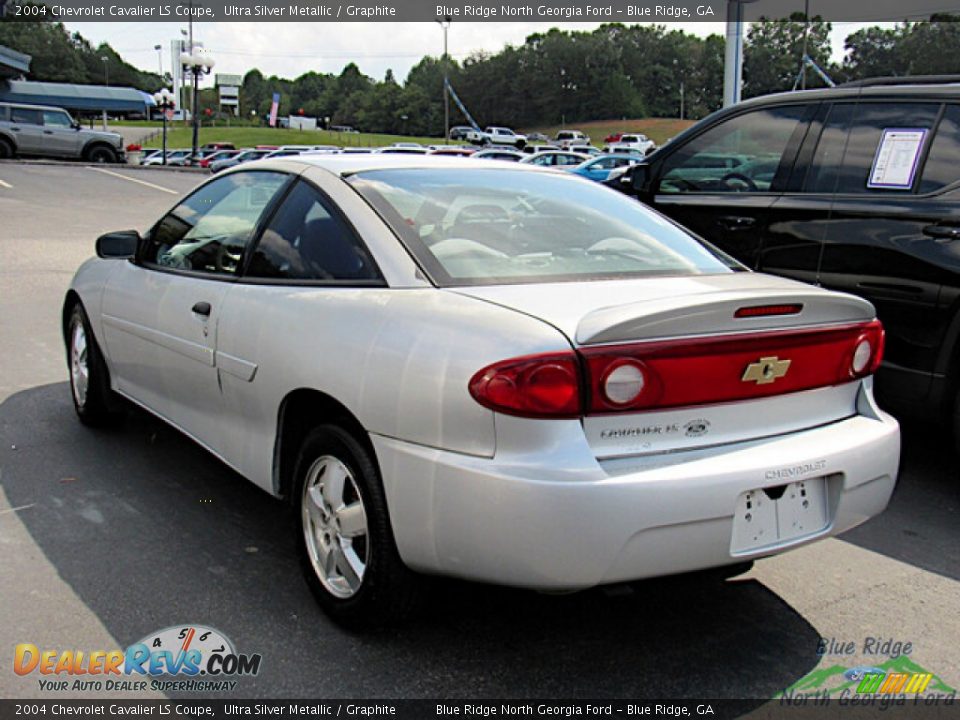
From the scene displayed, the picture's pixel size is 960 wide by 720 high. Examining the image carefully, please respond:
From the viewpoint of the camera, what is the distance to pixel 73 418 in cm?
533

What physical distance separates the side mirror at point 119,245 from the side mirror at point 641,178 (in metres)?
3.12

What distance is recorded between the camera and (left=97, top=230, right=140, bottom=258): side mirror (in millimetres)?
4520

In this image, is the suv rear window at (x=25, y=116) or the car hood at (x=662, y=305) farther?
the suv rear window at (x=25, y=116)

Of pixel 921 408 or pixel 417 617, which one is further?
pixel 921 408

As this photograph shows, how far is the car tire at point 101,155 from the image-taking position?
33.2 meters

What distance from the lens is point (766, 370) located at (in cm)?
274

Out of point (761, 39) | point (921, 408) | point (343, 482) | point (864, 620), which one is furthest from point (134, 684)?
point (761, 39)

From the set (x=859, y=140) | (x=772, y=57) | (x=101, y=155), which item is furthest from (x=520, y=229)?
(x=772, y=57)

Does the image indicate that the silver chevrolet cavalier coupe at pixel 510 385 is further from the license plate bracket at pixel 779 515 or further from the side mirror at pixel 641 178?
the side mirror at pixel 641 178

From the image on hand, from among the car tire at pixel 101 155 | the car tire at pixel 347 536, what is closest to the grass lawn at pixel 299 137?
the car tire at pixel 101 155

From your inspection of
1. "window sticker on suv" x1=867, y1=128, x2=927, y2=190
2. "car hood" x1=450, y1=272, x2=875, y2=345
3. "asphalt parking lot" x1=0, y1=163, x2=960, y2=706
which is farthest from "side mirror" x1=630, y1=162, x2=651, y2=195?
"car hood" x1=450, y1=272, x2=875, y2=345

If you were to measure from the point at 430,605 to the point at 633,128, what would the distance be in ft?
364

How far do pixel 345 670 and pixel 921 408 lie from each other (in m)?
2.98

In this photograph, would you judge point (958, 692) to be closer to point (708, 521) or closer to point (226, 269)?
point (708, 521)
